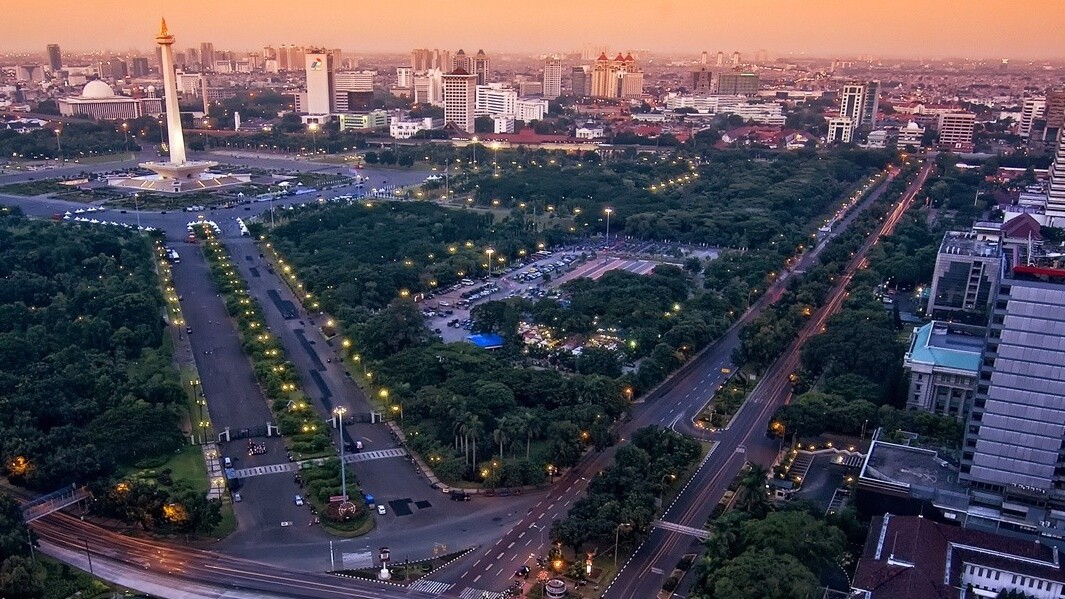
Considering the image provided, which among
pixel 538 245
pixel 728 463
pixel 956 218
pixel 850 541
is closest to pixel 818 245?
pixel 956 218

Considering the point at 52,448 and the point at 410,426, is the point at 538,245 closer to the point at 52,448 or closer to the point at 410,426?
the point at 410,426

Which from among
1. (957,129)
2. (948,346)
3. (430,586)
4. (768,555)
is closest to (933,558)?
(768,555)

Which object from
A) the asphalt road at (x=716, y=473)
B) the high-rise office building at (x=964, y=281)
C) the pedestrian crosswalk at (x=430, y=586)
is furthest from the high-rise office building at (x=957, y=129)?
the pedestrian crosswalk at (x=430, y=586)

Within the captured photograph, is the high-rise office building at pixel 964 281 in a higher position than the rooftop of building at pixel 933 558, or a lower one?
higher

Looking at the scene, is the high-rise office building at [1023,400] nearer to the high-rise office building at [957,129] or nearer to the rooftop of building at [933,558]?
the rooftop of building at [933,558]

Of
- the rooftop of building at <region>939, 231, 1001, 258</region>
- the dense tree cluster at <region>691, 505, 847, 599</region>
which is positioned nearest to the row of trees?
the rooftop of building at <region>939, 231, 1001, 258</region>

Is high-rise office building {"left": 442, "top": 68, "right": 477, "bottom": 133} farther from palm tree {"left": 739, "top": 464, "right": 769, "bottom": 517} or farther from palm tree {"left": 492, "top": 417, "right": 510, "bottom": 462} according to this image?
palm tree {"left": 739, "top": 464, "right": 769, "bottom": 517}
